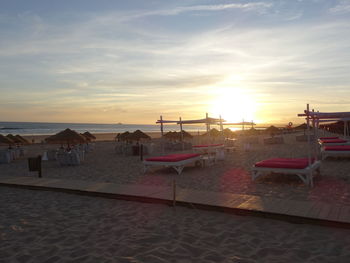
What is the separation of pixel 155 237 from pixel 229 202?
1.77 metres

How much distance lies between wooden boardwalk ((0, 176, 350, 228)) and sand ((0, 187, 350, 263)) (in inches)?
5.3

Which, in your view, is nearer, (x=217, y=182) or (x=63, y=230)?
(x=63, y=230)

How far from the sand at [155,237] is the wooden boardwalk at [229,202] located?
0.44 ft

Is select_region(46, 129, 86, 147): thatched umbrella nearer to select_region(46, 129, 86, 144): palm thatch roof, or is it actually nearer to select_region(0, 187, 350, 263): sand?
select_region(46, 129, 86, 144): palm thatch roof

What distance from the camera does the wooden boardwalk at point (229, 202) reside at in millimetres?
4637

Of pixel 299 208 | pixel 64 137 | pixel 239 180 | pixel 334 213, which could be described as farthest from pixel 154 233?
pixel 64 137

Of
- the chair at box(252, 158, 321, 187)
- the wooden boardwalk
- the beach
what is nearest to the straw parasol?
the wooden boardwalk

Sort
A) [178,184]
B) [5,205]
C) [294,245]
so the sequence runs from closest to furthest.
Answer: [294,245] < [5,205] < [178,184]

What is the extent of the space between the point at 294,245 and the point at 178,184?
439 cm

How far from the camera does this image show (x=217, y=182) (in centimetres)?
807

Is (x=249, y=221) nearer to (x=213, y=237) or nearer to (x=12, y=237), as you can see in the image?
(x=213, y=237)

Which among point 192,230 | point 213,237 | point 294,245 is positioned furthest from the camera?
point 192,230

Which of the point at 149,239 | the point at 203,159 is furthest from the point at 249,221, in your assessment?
the point at 203,159

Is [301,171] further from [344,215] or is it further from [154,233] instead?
[154,233]
